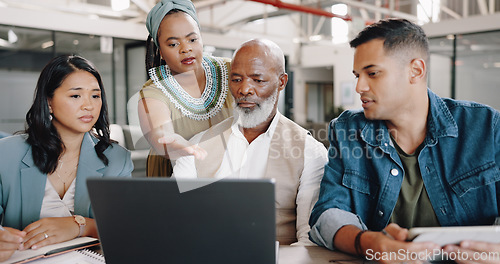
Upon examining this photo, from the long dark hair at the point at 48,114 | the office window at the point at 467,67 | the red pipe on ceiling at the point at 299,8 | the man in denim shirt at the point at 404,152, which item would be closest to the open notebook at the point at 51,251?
the long dark hair at the point at 48,114

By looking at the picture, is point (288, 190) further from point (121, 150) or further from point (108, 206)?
point (108, 206)

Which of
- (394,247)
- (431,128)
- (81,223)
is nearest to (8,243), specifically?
(81,223)

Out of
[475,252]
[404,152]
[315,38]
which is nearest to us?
[475,252]

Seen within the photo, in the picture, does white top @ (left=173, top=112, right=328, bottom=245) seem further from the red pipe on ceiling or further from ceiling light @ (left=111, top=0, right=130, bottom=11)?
ceiling light @ (left=111, top=0, right=130, bottom=11)

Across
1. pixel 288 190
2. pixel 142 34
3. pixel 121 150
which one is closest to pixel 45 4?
pixel 142 34

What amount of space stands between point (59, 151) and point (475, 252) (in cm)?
169

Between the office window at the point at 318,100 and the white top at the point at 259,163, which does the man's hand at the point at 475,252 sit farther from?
the office window at the point at 318,100

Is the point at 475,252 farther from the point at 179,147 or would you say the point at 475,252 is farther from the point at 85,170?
the point at 85,170

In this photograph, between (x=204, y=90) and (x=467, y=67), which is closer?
(x=204, y=90)

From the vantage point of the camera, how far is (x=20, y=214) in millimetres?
1705

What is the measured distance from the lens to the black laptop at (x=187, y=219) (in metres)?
0.86

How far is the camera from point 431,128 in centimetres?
153

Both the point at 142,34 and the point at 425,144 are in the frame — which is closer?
the point at 425,144

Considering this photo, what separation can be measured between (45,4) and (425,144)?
342 inches
